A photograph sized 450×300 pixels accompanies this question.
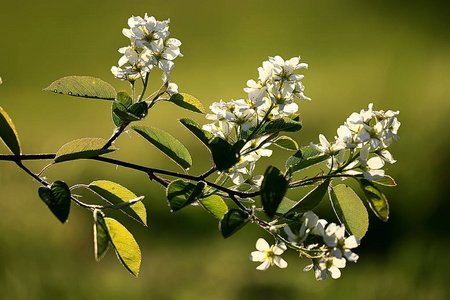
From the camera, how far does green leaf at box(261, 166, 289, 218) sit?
341mm

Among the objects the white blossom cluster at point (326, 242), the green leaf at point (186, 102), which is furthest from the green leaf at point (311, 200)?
the green leaf at point (186, 102)

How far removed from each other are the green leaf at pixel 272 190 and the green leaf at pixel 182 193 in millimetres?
54

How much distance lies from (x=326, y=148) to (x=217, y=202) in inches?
4.0

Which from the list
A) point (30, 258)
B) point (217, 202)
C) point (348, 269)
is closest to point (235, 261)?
point (348, 269)

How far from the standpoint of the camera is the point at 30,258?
5.10 ft

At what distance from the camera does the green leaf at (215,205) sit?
1.41 feet

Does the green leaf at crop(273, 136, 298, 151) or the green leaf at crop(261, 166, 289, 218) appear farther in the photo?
the green leaf at crop(273, 136, 298, 151)

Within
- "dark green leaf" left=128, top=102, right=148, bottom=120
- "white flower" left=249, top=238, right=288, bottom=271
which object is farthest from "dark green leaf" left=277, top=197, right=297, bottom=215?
"dark green leaf" left=128, top=102, right=148, bottom=120

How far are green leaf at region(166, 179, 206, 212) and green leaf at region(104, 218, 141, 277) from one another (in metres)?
0.06

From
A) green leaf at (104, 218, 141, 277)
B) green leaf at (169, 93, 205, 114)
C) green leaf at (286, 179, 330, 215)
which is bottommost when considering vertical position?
green leaf at (104, 218, 141, 277)

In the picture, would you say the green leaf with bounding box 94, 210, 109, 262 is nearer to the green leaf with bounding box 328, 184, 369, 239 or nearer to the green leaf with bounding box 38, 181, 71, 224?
the green leaf with bounding box 38, 181, 71, 224

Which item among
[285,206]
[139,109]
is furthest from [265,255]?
[139,109]

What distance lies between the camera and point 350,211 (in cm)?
43

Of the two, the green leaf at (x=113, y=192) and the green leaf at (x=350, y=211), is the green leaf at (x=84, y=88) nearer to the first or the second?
the green leaf at (x=113, y=192)
